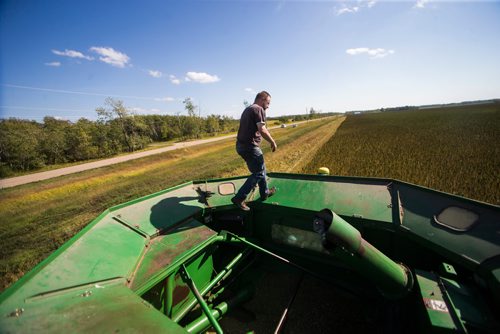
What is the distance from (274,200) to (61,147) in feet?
96.7

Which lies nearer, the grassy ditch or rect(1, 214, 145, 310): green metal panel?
rect(1, 214, 145, 310): green metal panel

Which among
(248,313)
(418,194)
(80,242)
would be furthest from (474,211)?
(80,242)

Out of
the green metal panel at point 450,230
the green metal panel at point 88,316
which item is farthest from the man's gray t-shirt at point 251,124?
the green metal panel at point 88,316

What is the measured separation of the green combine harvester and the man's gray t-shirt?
0.92 metres

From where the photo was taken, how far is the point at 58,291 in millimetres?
1567

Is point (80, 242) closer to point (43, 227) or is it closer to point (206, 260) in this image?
point (206, 260)

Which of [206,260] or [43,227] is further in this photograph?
[43,227]

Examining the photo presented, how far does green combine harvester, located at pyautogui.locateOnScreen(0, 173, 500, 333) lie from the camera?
57.2 inches

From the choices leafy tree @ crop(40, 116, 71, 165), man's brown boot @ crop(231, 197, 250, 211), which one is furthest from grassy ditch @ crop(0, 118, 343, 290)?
leafy tree @ crop(40, 116, 71, 165)

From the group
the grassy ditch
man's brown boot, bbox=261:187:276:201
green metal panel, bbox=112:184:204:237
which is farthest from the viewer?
the grassy ditch

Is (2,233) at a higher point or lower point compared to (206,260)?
lower

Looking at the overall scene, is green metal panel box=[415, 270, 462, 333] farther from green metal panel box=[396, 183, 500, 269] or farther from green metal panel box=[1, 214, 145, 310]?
green metal panel box=[1, 214, 145, 310]

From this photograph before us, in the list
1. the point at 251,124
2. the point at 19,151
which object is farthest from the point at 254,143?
the point at 19,151

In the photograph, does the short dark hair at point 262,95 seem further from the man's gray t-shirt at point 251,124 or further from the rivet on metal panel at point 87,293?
the rivet on metal panel at point 87,293
